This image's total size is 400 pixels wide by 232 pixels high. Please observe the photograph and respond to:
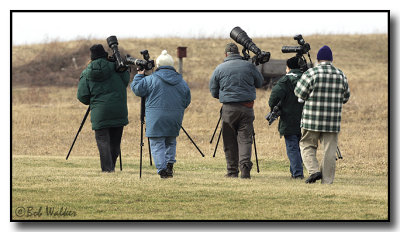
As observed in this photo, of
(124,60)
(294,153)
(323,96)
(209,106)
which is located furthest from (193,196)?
(209,106)

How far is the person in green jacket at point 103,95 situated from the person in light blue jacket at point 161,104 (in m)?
0.74

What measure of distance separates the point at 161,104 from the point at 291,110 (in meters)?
2.02

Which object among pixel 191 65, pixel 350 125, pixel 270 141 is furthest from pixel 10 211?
pixel 191 65

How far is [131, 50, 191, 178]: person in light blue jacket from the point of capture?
40.3ft

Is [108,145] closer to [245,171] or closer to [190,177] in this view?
[190,177]

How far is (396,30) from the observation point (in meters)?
10.7

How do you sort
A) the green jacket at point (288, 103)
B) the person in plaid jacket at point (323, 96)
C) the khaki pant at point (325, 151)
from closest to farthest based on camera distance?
the person in plaid jacket at point (323, 96), the khaki pant at point (325, 151), the green jacket at point (288, 103)

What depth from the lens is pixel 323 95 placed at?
11.4 m

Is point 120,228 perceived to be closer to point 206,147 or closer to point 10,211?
point 10,211

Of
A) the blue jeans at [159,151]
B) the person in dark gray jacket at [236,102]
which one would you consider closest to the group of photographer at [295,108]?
the person in dark gray jacket at [236,102]

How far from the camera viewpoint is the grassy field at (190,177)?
387 inches

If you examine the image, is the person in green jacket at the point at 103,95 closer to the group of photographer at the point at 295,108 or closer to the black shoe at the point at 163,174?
the black shoe at the point at 163,174

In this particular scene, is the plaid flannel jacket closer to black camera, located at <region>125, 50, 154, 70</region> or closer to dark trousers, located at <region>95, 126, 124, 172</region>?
black camera, located at <region>125, 50, 154, 70</region>

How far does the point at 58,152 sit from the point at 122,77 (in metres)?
6.46
